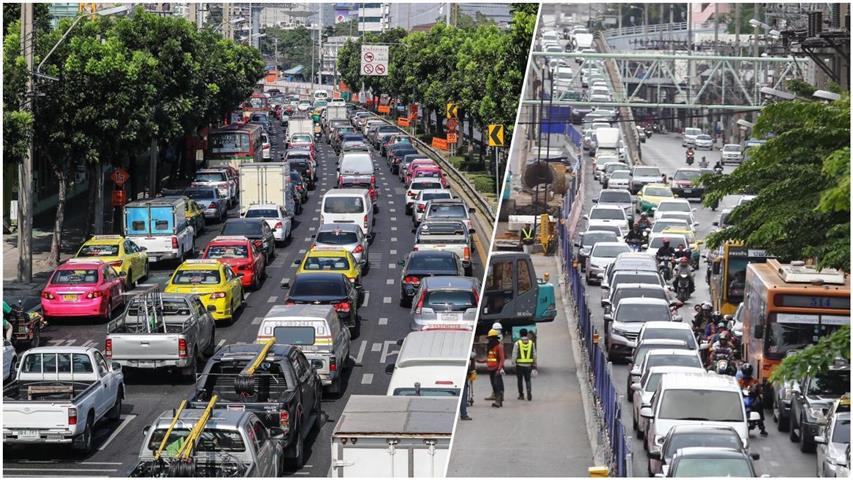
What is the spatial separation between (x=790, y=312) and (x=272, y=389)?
50.8 feet

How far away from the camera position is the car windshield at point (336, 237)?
155 ft

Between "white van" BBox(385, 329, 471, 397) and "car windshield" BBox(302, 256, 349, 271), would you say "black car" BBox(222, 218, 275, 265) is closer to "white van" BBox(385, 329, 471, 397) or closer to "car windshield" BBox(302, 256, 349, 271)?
"car windshield" BBox(302, 256, 349, 271)

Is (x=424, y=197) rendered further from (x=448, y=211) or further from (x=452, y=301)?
(x=452, y=301)

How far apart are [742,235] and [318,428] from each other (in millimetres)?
17031

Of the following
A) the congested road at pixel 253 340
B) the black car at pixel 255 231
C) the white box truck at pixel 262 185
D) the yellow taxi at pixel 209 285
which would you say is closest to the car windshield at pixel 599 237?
the congested road at pixel 253 340

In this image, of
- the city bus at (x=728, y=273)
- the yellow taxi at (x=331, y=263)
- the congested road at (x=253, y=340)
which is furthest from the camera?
the yellow taxi at (x=331, y=263)

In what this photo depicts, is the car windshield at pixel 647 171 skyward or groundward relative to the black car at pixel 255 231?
skyward

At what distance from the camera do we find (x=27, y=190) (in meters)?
42.2

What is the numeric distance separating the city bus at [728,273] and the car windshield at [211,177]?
57389 millimetres

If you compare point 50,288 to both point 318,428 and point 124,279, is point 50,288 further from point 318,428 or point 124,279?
point 318,428

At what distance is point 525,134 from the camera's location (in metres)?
8.55

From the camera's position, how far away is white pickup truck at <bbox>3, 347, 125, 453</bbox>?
2241cm

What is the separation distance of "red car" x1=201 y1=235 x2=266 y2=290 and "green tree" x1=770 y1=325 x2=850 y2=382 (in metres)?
35.6

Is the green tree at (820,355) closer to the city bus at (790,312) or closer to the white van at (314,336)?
the city bus at (790,312)
